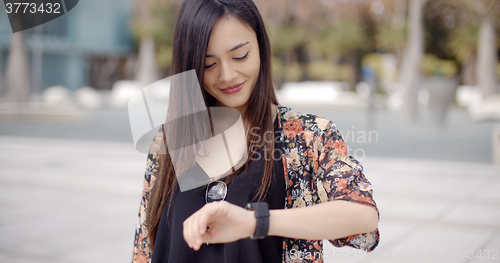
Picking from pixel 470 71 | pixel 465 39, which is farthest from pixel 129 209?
pixel 470 71

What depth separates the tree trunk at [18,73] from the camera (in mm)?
16031

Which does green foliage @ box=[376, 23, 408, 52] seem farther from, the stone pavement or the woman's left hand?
the woman's left hand

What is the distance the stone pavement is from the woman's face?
8.04ft

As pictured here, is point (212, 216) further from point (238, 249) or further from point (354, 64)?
point (354, 64)

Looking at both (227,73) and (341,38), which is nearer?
(227,73)

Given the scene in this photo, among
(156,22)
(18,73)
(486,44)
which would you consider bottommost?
(18,73)

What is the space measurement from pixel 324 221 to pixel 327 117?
43.9 ft

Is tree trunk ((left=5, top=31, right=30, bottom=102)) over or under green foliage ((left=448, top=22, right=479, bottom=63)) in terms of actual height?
under

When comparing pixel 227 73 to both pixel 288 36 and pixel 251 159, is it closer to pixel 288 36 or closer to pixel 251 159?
pixel 251 159

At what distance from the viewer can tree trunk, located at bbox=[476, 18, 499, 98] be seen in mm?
16750

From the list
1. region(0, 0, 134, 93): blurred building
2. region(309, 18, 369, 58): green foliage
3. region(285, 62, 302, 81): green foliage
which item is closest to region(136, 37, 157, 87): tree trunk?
region(0, 0, 134, 93): blurred building

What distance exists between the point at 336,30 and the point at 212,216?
24886mm

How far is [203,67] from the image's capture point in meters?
1.21

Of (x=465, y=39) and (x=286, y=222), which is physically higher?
(x=465, y=39)
